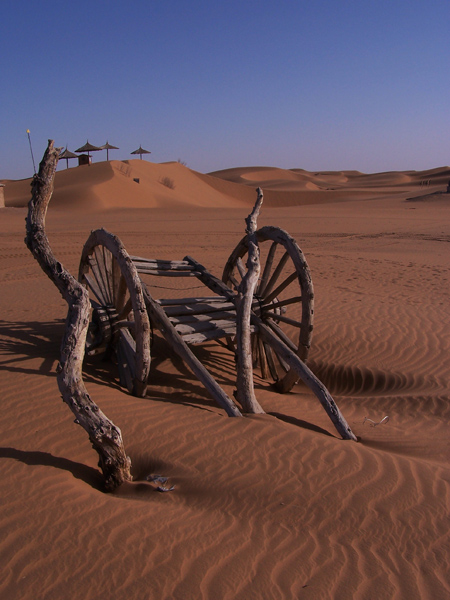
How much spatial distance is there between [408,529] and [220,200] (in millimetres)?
43026

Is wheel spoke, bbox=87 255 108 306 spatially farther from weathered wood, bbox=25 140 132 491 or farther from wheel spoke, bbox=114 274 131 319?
weathered wood, bbox=25 140 132 491

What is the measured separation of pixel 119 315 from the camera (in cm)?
530

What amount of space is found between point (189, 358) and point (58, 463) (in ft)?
4.67

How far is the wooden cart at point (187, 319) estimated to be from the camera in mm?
4234

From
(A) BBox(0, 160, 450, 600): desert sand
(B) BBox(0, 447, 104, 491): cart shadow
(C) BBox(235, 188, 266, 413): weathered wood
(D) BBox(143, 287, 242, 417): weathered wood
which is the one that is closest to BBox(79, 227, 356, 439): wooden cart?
(D) BBox(143, 287, 242, 417): weathered wood

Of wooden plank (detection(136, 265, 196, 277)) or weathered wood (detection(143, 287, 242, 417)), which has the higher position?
wooden plank (detection(136, 265, 196, 277))

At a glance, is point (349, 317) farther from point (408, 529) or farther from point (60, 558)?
point (60, 558)

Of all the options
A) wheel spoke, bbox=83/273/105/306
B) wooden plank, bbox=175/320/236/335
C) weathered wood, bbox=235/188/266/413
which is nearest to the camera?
weathered wood, bbox=235/188/266/413

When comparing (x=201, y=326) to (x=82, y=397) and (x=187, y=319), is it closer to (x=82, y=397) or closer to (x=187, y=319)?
(x=187, y=319)

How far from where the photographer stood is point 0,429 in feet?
12.3

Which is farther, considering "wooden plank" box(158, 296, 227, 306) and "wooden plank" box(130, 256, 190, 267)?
"wooden plank" box(130, 256, 190, 267)

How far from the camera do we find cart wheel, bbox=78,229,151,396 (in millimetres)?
4227

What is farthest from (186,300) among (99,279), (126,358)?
(99,279)

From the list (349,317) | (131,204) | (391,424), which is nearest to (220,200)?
(131,204)
